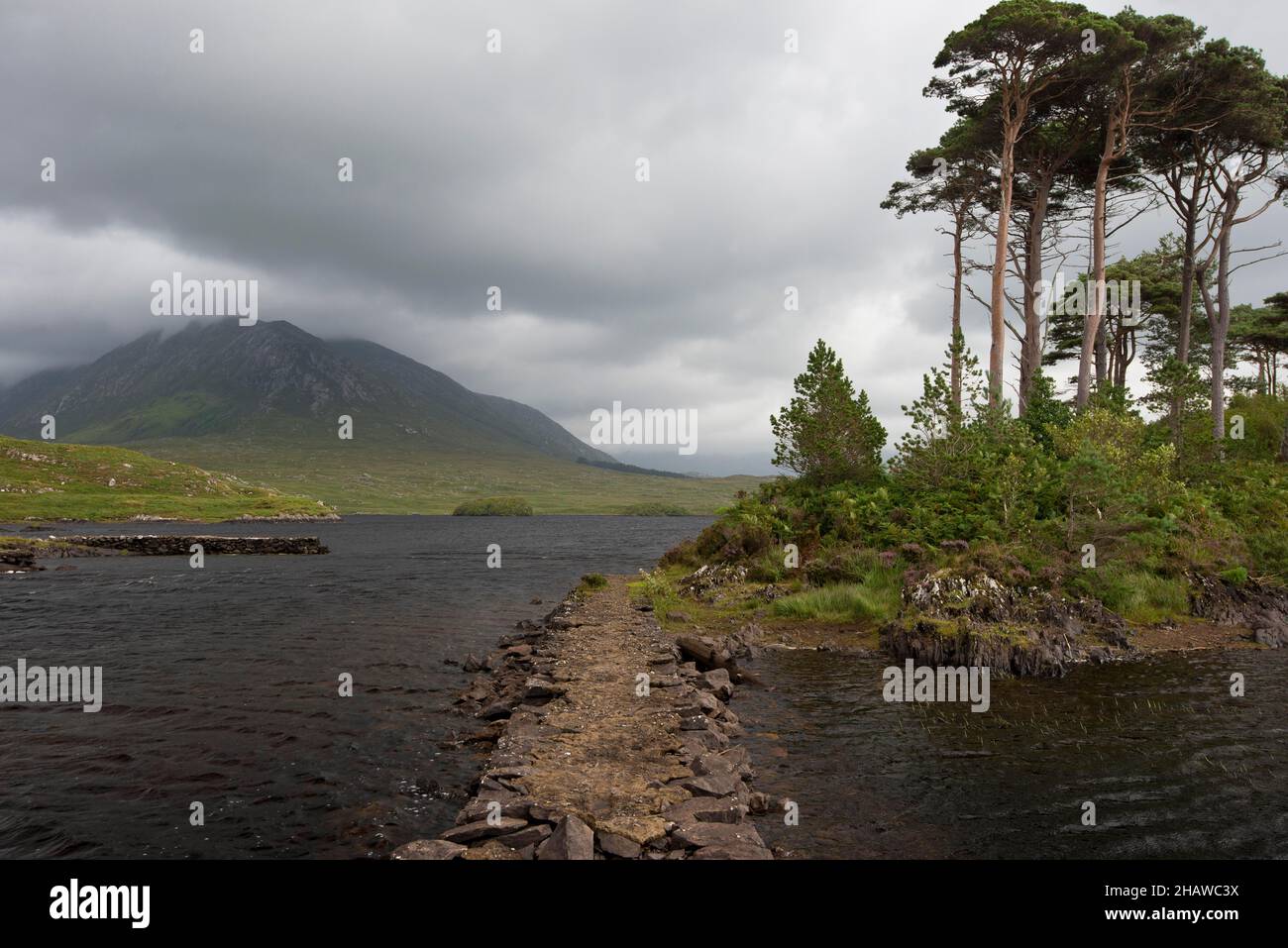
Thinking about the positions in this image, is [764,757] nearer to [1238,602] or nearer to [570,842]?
[570,842]

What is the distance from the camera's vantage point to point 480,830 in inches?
369

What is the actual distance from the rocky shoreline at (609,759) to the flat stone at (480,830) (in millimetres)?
14

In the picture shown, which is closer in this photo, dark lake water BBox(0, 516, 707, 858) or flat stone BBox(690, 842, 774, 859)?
flat stone BBox(690, 842, 774, 859)

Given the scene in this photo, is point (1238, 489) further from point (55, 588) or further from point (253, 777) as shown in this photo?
point (55, 588)

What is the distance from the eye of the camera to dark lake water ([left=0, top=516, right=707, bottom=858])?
11.6 meters

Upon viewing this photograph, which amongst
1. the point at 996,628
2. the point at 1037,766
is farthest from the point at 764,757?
the point at 996,628

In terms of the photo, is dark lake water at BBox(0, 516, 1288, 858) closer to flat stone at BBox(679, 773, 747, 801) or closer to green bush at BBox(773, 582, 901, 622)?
flat stone at BBox(679, 773, 747, 801)

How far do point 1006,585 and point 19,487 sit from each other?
166 m

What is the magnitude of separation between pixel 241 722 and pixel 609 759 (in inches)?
449

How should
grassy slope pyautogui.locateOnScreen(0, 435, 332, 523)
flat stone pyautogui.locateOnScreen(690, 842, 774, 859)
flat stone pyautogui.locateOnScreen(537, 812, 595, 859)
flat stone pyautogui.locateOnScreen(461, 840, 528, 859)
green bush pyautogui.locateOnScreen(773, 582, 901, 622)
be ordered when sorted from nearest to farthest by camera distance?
1. flat stone pyautogui.locateOnScreen(537, 812, 595, 859)
2. flat stone pyautogui.locateOnScreen(461, 840, 528, 859)
3. flat stone pyautogui.locateOnScreen(690, 842, 774, 859)
4. green bush pyautogui.locateOnScreen(773, 582, 901, 622)
5. grassy slope pyautogui.locateOnScreen(0, 435, 332, 523)

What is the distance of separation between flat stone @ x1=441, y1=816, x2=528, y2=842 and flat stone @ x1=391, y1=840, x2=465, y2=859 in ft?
0.72

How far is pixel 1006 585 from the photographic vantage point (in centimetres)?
2323

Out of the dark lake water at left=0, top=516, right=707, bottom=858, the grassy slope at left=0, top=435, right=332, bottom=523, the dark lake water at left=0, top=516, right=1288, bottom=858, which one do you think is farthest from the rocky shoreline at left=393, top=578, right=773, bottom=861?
the grassy slope at left=0, top=435, right=332, bottom=523
